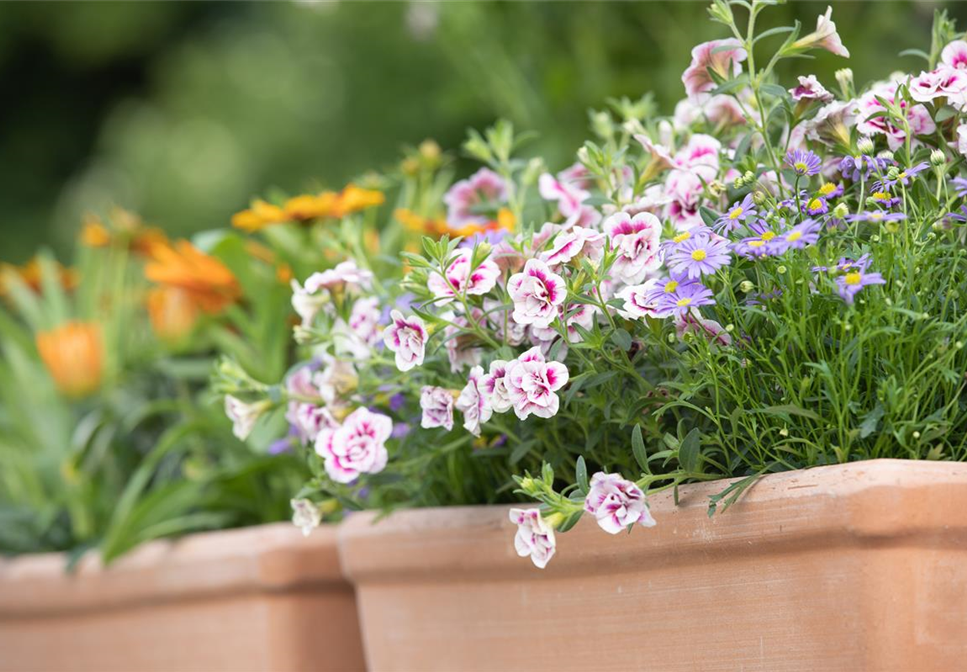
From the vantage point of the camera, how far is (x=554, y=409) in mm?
608

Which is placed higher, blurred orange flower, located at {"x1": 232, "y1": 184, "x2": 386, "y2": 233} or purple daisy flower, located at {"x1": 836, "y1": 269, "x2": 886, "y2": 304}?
blurred orange flower, located at {"x1": 232, "y1": 184, "x2": 386, "y2": 233}

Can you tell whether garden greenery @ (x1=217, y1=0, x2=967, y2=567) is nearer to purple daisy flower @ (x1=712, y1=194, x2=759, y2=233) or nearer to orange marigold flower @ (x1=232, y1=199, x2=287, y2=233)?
purple daisy flower @ (x1=712, y1=194, x2=759, y2=233)

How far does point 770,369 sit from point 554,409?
132 millimetres

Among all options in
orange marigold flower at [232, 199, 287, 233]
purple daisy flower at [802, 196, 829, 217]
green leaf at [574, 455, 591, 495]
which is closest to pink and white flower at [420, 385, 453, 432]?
green leaf at [574, 455, 591, 495]

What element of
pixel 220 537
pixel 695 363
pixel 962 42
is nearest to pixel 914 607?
pixel 695 363

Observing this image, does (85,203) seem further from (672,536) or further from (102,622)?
(672,536)

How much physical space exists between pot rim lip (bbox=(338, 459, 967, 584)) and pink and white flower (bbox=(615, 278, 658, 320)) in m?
0.11

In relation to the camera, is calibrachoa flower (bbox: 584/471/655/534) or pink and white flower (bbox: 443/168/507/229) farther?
pink and white flower (bbox: 443/168/507/229)

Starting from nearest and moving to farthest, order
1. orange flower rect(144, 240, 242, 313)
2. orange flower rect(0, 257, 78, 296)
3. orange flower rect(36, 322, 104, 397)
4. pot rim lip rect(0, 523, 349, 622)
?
1. pot rim lip rect(0, 523, 349, 622)
2. orange flower rect(144, 240, 242, 313)
3. orange flower rect(36, 322, 104, 397)
4. orange flower rect(0, 257, 78, 296)

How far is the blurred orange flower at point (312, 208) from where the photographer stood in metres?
0.99

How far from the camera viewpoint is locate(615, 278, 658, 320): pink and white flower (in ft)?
2.03

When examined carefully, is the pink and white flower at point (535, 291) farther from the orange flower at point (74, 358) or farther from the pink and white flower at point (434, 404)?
the orange flower at point (74, 358)

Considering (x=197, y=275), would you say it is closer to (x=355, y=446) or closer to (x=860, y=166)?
(x=355, y=446)

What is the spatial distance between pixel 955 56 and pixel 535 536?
401mm
